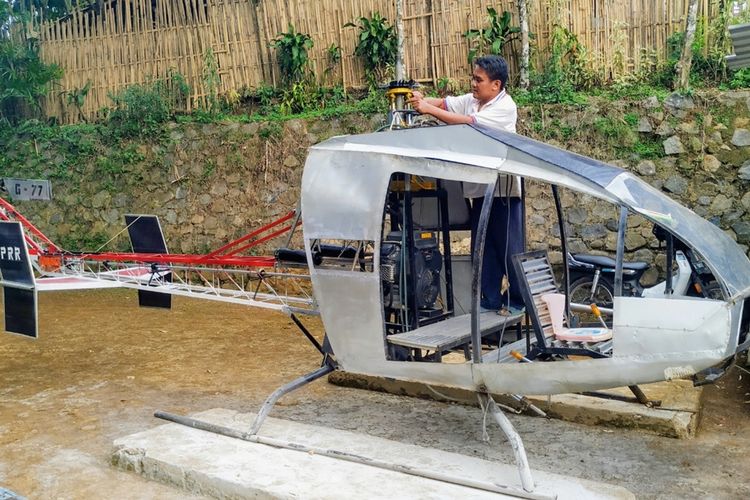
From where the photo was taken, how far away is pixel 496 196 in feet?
17.5

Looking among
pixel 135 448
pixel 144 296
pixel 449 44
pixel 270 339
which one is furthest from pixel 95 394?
pixel 449 44

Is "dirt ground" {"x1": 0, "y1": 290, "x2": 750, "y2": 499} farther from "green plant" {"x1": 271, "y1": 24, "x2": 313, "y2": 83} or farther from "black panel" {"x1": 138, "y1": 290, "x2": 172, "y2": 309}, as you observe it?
"green plant" {"x1": 271, "y1": 24, "x2": 313, "y2": 83}

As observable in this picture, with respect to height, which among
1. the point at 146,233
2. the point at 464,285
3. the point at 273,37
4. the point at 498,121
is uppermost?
the point at 273,37

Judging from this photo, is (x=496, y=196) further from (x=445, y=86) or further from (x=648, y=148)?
(x=445, y=86)

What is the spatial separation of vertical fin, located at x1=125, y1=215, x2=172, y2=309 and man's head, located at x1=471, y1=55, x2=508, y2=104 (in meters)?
3.29

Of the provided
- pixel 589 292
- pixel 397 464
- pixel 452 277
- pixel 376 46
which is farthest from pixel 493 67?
pixel 376 46

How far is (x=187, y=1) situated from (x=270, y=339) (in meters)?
6.89

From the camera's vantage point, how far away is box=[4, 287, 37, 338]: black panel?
6.27 metres

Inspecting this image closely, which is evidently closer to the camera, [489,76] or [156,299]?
[489,76]

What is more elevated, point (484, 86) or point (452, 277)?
point (484, 86)

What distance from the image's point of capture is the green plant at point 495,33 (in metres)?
10.7

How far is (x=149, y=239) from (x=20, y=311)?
4.21 ft

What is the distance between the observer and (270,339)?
910 cm

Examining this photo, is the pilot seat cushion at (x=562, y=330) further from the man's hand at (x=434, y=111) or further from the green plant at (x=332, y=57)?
the green plant at (x=332, y=57)
